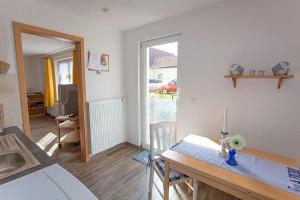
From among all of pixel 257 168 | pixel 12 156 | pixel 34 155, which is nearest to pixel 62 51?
pixel 12 156

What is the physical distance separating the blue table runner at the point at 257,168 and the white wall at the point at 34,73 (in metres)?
6.19

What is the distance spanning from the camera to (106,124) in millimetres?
2734

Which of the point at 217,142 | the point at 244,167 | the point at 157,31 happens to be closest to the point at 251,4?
the point at 157,31

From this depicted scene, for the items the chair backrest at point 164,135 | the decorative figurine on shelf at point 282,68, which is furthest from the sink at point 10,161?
the decorative figurine on shelf at point 282,68

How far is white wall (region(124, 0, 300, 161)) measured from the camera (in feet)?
5.09

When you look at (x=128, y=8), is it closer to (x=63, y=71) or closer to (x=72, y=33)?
(x=72, y=33)

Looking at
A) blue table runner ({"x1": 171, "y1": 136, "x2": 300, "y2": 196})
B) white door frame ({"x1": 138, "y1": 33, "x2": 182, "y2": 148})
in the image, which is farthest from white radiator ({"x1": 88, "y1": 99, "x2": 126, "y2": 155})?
blue table runner ({"x1": 171, "y1": 136, "x2": 300, "y2": 196})

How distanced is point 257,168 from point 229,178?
0.98 feet

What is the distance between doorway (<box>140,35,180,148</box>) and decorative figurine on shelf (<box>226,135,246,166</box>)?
1.25 meters

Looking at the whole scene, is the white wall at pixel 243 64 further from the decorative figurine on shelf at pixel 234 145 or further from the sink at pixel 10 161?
the sink at pixel 10 161

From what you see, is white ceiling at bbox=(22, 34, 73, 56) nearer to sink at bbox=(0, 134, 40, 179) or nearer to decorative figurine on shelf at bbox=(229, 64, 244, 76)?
sink at bbox=(0, 134, 40, 179)

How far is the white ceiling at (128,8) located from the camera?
1848 millimetres

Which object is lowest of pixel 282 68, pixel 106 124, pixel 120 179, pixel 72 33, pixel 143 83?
pixel 120 179

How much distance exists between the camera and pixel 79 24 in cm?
227
